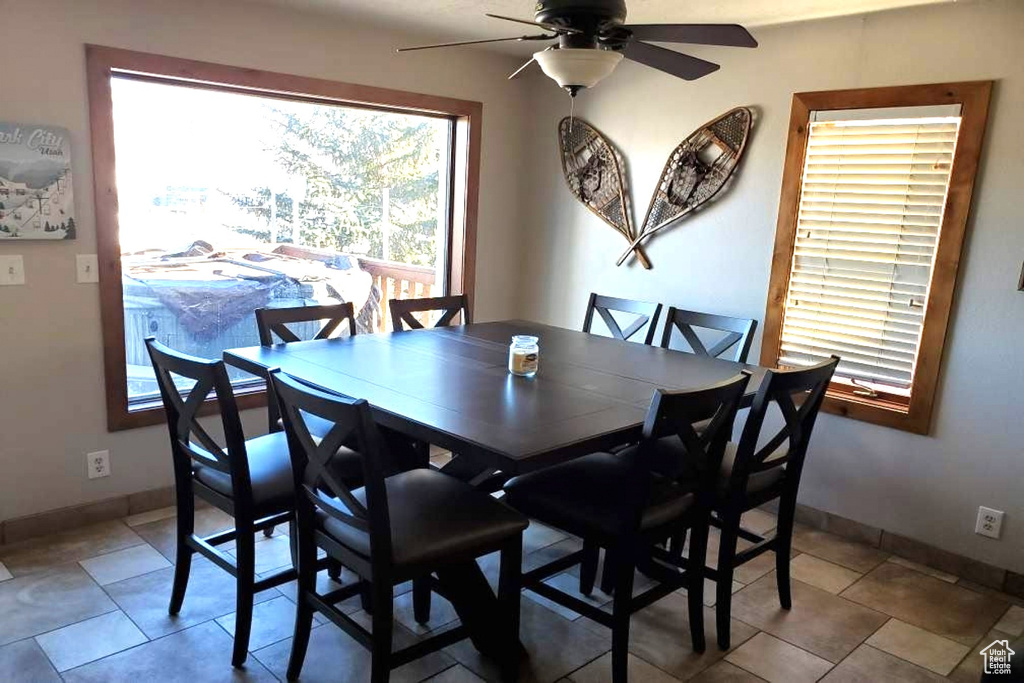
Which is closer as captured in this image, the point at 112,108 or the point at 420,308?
the point at 112,108

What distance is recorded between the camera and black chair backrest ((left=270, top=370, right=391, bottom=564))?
68.2 inches

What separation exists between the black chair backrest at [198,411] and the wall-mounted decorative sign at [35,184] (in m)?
1.00

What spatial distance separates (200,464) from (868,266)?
2802mm

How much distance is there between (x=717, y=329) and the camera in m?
3.36

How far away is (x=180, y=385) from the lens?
344 centimetres

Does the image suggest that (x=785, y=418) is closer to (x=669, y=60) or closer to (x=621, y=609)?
(x=621, y=609)

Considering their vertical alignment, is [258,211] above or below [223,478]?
above

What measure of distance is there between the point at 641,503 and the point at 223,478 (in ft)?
4.22

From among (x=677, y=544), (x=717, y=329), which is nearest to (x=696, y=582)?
(x=677, y=544)

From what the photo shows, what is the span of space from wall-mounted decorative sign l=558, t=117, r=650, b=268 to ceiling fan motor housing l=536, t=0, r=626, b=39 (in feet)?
6.58

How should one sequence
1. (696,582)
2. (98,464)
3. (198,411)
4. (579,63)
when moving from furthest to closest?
(98,464) < (696,582) < (198,411) < (579,63)

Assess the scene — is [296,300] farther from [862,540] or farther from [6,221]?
[862,540]

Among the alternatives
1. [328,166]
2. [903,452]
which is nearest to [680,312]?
[903,452]

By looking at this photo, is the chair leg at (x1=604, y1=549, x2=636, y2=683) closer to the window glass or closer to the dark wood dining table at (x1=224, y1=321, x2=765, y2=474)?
the dark wood dining table at (x1=224, y1=321, x2=765, y2=474)
